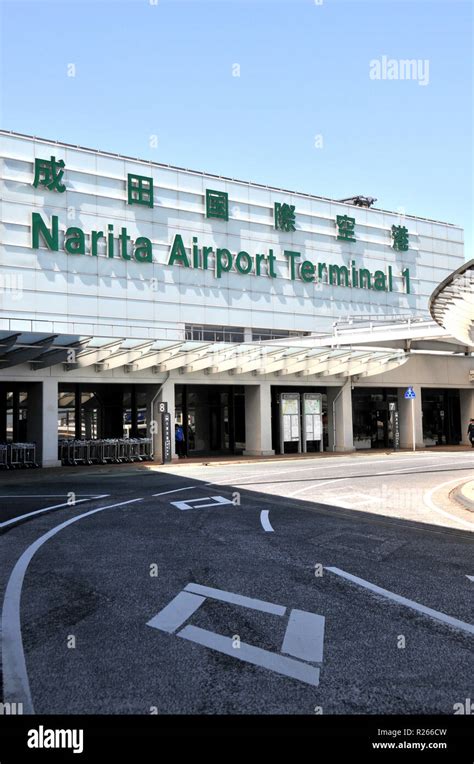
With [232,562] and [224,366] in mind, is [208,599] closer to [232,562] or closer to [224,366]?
[232,562]

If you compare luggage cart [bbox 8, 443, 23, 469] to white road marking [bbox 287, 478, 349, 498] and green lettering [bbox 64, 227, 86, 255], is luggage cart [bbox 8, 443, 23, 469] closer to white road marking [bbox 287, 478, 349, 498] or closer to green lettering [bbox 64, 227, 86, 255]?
green lettering [bbox 64, 227, 86, 255]

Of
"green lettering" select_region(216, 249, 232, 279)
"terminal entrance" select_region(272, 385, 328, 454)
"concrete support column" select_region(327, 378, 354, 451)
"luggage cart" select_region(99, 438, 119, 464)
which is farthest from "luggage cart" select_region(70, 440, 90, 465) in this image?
"concrete support column" select_region(327, 378, 354, 451)

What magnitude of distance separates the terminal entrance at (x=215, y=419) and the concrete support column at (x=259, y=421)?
5.96 feet

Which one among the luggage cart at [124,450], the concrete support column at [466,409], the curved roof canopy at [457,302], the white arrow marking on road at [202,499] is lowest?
the white arrow marking on road at [202,499]

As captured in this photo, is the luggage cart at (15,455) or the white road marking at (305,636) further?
the luggage cart at (15,455)

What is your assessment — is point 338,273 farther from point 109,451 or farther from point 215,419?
point 109,451

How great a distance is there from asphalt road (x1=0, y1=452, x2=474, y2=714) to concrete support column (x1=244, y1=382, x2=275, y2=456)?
58.8 ft

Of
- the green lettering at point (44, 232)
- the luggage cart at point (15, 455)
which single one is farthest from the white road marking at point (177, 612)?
the green lettering at point (44, 232)

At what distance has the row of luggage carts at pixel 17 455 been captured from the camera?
81.7 feet

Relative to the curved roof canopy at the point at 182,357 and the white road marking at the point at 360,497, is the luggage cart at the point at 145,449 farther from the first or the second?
the white road marking at the point at 360,497

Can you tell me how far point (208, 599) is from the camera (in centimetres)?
621

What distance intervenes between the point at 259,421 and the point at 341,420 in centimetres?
535

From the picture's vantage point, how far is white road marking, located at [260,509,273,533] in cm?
1020

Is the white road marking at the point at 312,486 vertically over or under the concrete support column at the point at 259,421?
under
